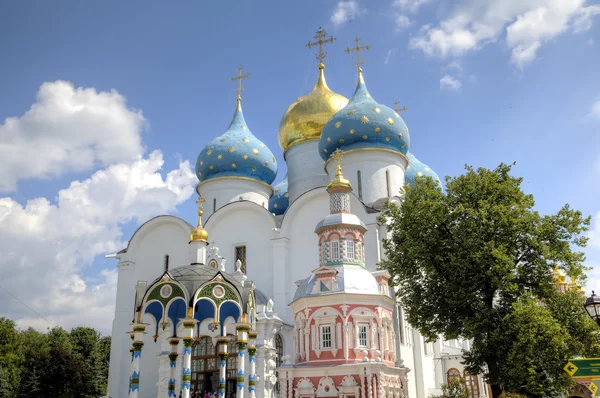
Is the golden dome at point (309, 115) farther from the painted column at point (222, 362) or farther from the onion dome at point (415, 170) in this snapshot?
the painted column at point (222, 362)

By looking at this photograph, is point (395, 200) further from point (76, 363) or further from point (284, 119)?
point (76, 363)

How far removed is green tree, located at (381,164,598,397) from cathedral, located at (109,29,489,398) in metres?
1.82

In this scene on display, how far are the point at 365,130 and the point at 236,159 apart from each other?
6.31 meters

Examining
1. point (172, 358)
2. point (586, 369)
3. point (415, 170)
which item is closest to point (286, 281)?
point (172, 358)

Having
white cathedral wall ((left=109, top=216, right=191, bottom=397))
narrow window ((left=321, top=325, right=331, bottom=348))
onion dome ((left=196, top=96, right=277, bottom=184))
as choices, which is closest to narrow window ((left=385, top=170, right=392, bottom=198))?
onion dome ((left=196, top=96, right=277, bottom=184))

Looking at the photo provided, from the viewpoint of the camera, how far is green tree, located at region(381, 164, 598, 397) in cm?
1374

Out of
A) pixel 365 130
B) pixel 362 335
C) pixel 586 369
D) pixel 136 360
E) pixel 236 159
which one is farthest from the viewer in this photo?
pixel 236 159

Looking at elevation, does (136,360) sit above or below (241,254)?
below

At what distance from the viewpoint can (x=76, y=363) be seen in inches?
1267

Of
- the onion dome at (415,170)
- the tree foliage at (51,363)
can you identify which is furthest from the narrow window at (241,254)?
the tree foliage at (51,363)

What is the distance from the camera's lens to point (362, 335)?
1638 cm

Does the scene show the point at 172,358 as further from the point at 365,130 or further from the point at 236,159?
the point at 236,159

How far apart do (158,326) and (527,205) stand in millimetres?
10545

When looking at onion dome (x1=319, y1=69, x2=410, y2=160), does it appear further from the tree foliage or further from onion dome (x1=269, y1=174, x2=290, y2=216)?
the tree foliage
